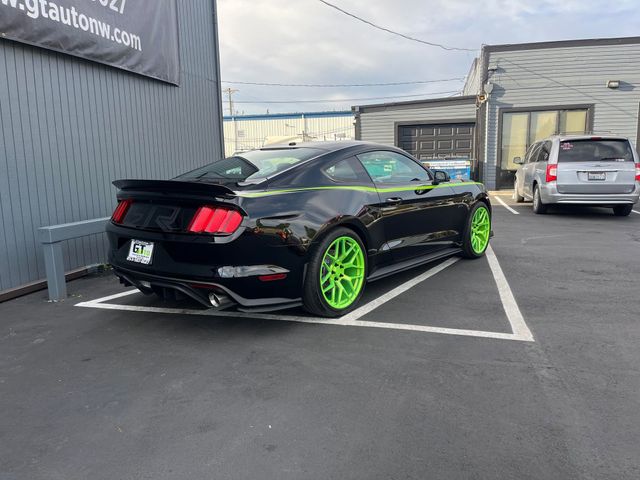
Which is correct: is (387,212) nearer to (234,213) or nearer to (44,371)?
(234,213)

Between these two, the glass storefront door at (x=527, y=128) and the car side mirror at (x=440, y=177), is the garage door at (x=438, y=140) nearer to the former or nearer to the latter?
the glass storefront door at (x=527, y=128)

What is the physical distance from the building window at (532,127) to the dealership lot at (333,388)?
38.7ft

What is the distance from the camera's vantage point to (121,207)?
4070 millimetres

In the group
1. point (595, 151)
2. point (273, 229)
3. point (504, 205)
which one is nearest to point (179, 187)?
point (273, 229)

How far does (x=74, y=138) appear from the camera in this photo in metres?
5.80

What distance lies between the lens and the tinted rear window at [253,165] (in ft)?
13.0

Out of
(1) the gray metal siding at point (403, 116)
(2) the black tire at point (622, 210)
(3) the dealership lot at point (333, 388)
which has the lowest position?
(3) the dealership lot at point (333, 388)

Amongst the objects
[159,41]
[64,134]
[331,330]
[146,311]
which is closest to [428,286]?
[331,330]

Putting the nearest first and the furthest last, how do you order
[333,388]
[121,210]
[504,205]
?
1. [333,388]
2. [121,210]
3. [504,205]

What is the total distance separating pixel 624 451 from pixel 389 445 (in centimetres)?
105

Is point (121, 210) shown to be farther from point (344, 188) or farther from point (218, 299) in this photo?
point (344, 188)

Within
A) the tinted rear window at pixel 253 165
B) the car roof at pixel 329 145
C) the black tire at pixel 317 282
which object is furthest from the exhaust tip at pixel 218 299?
the car roof at pixel 329 145

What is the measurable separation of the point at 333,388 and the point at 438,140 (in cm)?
1488

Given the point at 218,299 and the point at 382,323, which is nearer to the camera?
the point at 218,299
